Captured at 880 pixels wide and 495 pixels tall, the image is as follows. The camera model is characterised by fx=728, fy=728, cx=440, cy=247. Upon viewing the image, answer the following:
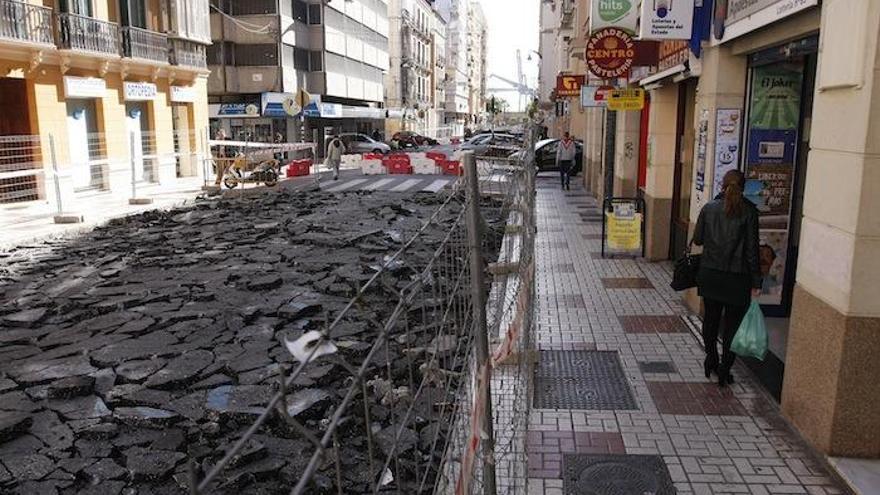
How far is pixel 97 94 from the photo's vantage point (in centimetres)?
2311

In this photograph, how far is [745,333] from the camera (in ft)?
18.1

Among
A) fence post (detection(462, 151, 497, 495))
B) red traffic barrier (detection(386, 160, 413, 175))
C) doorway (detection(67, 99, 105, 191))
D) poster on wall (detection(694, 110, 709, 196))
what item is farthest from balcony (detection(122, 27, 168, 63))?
fence post (detection(462, 151, 497, 495))

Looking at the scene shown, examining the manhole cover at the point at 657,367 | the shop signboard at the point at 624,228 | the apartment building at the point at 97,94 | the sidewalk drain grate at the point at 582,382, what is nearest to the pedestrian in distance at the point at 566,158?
the apartment building at the point at 97,94

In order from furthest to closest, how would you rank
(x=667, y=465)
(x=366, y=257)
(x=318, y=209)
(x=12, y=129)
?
(x=12, y=129), (x=318, y=209), (x=366, y=257), (x=667, y=465)

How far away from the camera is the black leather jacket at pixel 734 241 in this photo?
5.77 meters

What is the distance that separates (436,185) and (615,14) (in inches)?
504

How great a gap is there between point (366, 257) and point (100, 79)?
16.5 metres

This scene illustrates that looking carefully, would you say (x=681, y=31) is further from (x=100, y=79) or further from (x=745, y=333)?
(x=100, y=79)

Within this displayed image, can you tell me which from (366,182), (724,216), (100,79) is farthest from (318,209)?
(724,216)

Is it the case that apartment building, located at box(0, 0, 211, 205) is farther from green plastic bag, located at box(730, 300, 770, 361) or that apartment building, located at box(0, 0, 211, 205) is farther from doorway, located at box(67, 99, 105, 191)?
green plastic bag, located at box(730, 300, 770, 361)

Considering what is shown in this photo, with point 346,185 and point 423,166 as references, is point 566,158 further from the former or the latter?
point 423,166

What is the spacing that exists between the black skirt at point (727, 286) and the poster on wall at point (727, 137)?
209 cm

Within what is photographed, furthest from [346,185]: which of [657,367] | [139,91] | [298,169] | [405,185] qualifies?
[657,367]

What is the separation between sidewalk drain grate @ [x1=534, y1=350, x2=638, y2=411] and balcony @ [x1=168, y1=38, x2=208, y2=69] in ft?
83.8
